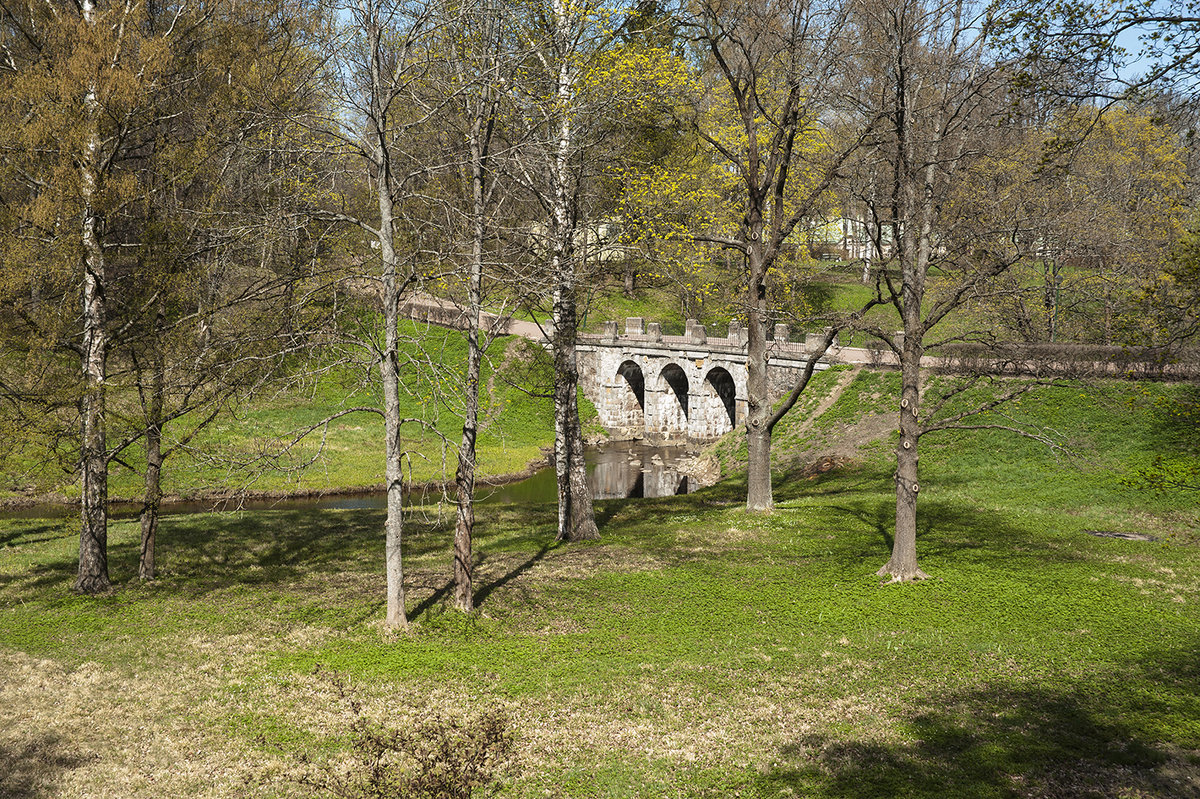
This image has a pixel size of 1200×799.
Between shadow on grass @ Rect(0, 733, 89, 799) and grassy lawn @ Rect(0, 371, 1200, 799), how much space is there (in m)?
0.03

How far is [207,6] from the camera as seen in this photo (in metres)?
16.2

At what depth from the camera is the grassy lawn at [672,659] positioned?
9.28 m

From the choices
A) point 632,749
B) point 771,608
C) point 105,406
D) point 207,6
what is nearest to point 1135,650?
point 771,608

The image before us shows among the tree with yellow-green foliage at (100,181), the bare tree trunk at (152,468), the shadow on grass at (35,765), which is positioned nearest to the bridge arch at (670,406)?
the bare tree trunk at (152,468)

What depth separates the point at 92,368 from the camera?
14664mm

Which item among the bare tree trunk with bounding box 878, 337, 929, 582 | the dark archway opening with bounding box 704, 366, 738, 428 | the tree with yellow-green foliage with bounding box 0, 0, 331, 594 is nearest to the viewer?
the tree with yellow-green foliage with bounding box 0, 0, 331, 594

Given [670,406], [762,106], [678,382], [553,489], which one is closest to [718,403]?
[670,406]

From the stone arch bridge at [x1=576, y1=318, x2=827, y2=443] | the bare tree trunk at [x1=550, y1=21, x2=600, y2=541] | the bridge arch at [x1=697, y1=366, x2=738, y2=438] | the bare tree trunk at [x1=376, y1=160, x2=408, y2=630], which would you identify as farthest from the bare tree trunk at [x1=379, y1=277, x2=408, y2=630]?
the bridge arch at [x1=697, y1=366, x2=738, y2=438]

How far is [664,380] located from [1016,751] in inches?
1490

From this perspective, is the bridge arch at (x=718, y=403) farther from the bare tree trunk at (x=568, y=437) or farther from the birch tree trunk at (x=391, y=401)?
the birch tree trunk at (x=391, y=401)

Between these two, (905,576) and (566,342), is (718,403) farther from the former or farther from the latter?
(905,576)

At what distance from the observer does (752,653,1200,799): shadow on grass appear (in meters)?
8.70

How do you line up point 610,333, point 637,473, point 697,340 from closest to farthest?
point 637,473
point 697,340
point 610,333

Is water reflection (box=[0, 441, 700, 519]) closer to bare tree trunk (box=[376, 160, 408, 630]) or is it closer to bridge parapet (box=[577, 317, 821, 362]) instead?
bridge parapet (box=[577, 317, 821, 362])
